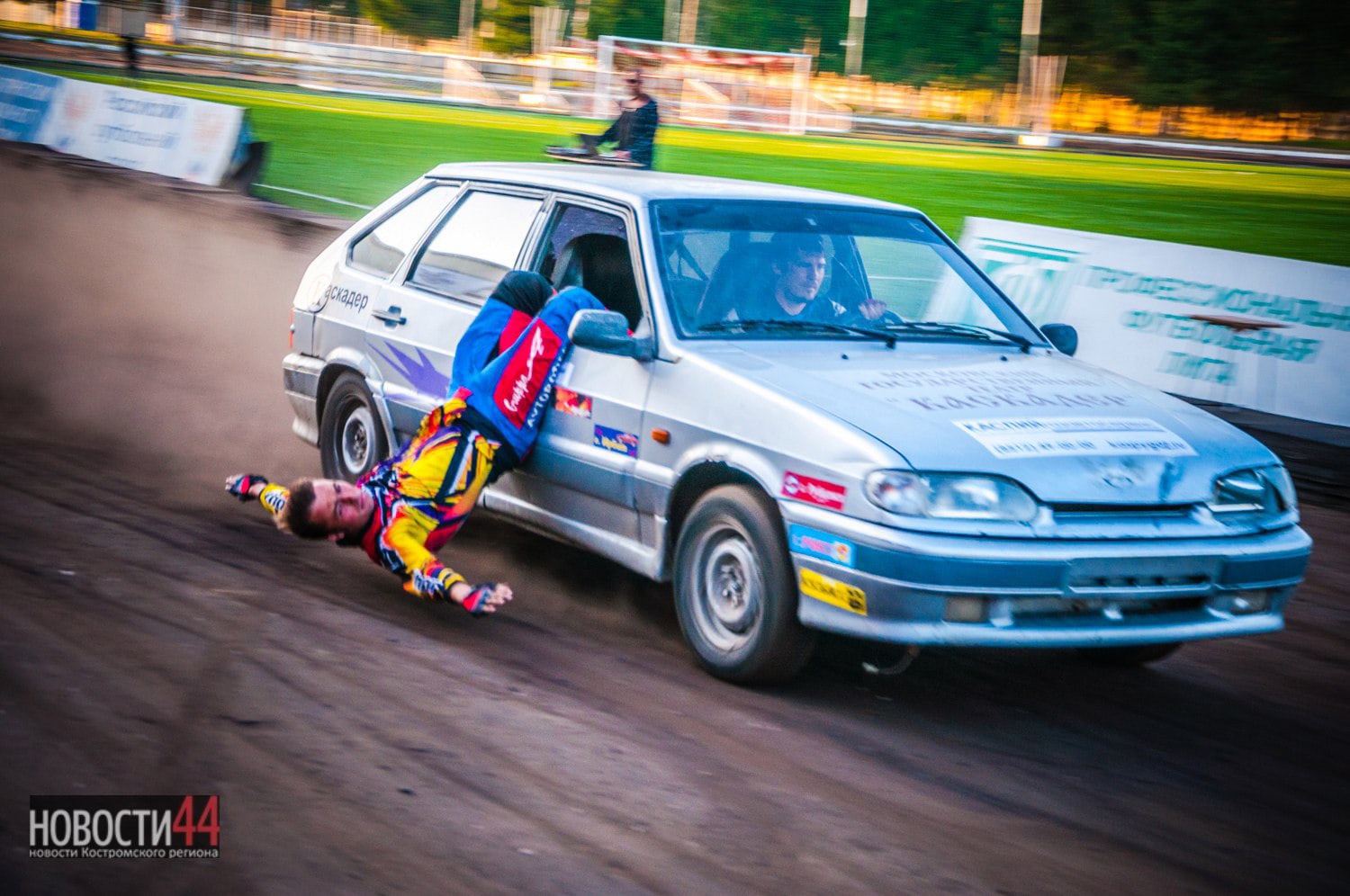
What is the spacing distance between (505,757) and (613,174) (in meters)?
2.99

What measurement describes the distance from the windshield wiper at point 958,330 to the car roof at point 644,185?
60 centimetres

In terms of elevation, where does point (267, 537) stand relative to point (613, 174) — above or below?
below

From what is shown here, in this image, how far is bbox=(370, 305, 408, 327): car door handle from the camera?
6648mm

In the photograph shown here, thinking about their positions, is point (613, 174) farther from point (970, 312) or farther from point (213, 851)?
point (213, 851)

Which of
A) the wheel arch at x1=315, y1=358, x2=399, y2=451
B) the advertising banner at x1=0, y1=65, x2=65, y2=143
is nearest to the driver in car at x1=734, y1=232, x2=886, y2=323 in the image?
the wheel arch at x1=315, y1=358, x2=399, y2=451

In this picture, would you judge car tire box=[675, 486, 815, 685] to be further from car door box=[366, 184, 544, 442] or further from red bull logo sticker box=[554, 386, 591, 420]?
car door box=[366, 184, 544, 442]

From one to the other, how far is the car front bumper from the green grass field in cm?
1537

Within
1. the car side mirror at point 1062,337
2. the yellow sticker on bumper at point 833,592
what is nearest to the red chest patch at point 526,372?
the yellow sticker on bumper at point 833,592

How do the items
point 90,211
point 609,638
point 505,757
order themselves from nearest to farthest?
point 505,757 → point 609,638 → point 90,211

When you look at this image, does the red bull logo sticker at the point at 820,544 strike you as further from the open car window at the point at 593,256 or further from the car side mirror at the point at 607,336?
the open car window at the point at 593,256

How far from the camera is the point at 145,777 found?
3.98 m

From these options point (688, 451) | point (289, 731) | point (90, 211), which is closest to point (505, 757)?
point (289, 731)

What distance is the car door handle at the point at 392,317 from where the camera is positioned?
665 cm

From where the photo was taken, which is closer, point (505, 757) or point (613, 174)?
point (505, 757)
